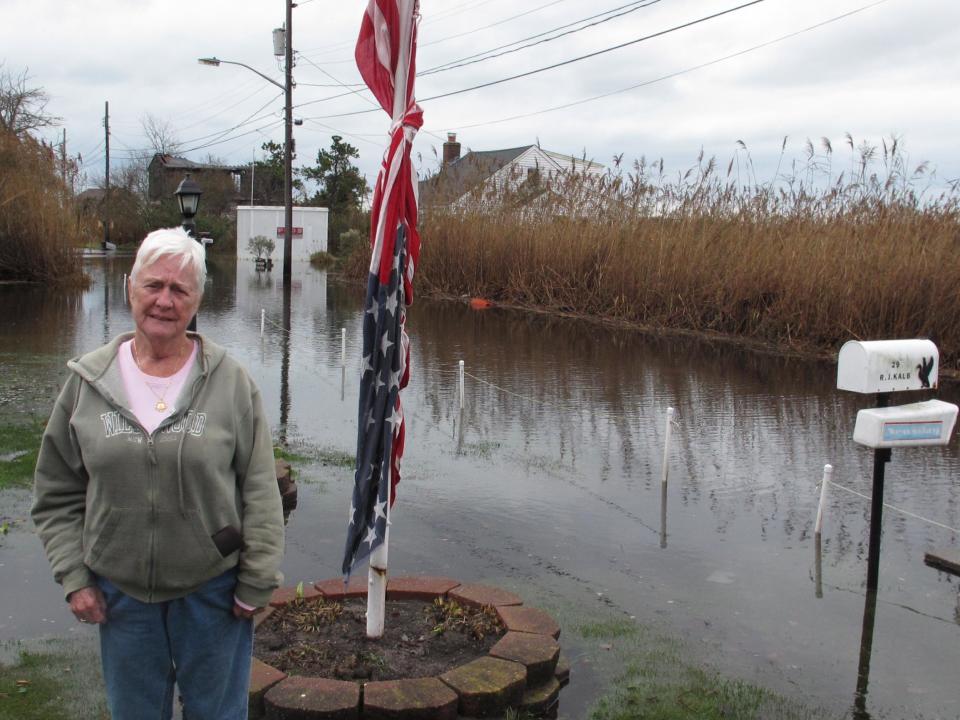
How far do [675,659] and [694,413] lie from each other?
6.43 m

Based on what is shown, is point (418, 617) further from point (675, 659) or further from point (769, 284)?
point (769, 284)

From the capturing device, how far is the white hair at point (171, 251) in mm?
2932

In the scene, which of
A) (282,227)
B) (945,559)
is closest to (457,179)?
(945,559)

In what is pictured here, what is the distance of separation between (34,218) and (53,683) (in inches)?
1020

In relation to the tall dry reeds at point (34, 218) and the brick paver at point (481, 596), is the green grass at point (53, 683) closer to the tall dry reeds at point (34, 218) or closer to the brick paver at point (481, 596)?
the brick paver at point (481, 596)

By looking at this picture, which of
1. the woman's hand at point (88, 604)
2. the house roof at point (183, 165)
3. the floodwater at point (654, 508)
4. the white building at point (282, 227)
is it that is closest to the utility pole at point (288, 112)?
the white building at point (282, 227)

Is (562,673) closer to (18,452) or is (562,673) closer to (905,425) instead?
(905,425)

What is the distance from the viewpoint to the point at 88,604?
2775mm

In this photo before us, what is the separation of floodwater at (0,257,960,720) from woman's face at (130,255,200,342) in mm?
2248

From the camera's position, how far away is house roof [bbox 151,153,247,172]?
84750 millimetres

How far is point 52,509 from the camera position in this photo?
→ 112 inches

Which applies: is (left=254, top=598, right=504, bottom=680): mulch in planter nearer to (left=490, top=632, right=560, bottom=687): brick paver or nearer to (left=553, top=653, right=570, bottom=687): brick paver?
(left=490, top=632, right=560, bottom=687): brick paver

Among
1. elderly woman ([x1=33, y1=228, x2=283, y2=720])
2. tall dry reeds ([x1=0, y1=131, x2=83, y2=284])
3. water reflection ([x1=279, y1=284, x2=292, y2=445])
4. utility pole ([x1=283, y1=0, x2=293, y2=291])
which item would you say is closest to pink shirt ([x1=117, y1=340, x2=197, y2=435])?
elderly woman ([x1=33, y1=228, x2=283, y2=720])

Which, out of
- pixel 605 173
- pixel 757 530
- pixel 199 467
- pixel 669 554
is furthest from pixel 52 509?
pixel 605 173
